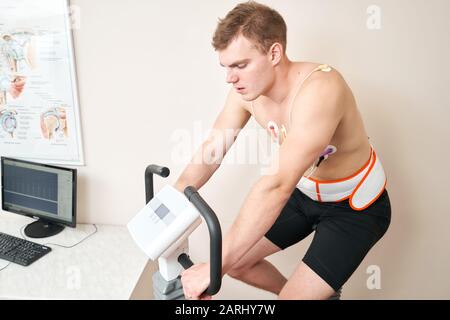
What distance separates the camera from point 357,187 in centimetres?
155

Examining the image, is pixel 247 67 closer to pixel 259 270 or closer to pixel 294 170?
pixel 294 170

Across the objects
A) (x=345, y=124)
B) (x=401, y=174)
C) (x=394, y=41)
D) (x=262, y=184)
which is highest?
(x=394, y=41)

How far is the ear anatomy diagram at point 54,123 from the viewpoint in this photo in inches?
79.1

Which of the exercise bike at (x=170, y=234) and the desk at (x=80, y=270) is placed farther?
the desk at (x=80, y=270)

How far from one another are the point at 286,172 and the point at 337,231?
464 mm

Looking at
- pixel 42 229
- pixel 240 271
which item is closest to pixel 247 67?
pixel 240 271

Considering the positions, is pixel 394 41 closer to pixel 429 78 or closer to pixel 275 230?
pixel 429 78

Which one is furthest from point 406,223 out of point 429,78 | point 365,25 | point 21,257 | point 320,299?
point 21,257

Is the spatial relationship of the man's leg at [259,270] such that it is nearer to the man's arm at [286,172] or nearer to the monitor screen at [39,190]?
the man's arm at [286,172]

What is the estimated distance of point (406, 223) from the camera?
2.09 meters

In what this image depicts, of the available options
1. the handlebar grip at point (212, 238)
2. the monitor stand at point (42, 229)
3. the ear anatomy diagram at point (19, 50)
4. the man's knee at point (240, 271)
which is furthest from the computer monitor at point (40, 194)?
the handlebar grip at point (212, 238)

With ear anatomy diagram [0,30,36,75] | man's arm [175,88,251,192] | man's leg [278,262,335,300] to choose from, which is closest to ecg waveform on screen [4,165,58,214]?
ear anatomy diagram [0,30,36,75]

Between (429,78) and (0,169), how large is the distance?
2143 mm

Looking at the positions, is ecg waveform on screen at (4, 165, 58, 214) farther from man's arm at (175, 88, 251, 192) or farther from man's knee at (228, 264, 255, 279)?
man's knee at (228, 264, 255, 279)
